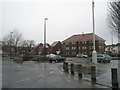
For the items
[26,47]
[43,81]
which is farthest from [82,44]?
[43,81]

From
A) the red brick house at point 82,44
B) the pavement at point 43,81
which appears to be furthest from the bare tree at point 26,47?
the pavement at point 43,81

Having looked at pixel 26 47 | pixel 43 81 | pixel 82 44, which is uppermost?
pixel 82 44

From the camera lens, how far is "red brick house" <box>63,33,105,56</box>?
200 ft

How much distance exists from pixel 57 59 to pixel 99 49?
127 ft

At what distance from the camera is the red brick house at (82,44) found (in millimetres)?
60812

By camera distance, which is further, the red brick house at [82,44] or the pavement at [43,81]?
the red brick house at [82,44]

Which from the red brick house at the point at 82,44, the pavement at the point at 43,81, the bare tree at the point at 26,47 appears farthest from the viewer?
the red brick house at the point at 82,44

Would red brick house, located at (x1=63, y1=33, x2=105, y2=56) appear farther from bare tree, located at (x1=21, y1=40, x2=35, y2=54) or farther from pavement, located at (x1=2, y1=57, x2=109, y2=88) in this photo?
pavement, located at (x1=2, y1=57, x2=109, y2=88)

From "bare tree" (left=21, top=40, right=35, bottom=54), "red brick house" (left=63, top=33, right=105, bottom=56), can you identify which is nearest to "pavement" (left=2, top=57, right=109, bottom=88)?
"bare tree" (left=21, top=40, right=35, bottom=54)

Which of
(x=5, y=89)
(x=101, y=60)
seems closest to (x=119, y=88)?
(x=5, y=89)

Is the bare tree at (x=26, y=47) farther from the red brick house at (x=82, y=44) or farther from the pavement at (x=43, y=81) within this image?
the pavement at (x=43, y=81)

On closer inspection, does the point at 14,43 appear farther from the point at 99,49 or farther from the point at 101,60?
the point at 99,49

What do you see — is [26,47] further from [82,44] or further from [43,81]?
[43,81]

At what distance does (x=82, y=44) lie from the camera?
210 feet
